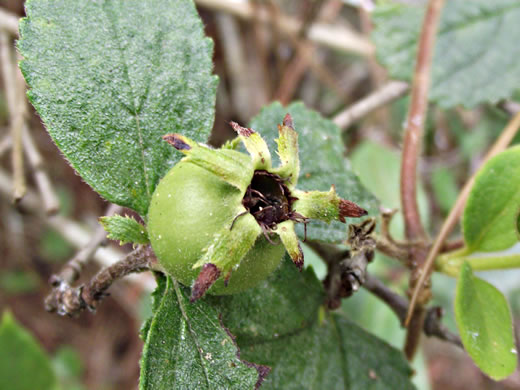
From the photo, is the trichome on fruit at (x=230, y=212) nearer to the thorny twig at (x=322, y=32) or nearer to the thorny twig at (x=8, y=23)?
the thorny twig at (x=8, y=23)

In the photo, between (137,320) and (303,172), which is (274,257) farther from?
(137,320)

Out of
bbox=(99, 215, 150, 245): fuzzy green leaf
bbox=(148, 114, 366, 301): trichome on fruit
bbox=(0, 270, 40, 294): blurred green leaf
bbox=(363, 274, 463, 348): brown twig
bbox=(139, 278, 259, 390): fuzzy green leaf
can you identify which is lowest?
bbox=(0, 270, 40, 294): blurred green leaf

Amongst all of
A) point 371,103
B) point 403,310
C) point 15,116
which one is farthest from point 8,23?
point 403,310

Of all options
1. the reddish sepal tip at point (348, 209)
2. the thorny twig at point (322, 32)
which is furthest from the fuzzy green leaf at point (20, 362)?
the thorny twig at point (322, 32)

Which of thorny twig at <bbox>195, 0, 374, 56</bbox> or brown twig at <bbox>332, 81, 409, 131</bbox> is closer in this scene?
brown twig at <bbox>332, 81, 409, 131</bbox>

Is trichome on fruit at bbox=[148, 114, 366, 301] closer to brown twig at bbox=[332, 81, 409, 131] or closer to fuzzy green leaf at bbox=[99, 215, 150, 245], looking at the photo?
fuzzy green leaf at bbox=[99, 215, 150, 245]

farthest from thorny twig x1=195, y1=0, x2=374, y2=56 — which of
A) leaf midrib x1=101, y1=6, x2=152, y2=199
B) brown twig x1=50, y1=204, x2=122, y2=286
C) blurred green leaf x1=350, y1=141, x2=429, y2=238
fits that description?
leaf midrib x1=101, y1=6, x2=152, y2=199

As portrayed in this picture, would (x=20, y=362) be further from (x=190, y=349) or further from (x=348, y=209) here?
(x=348, y=209)
